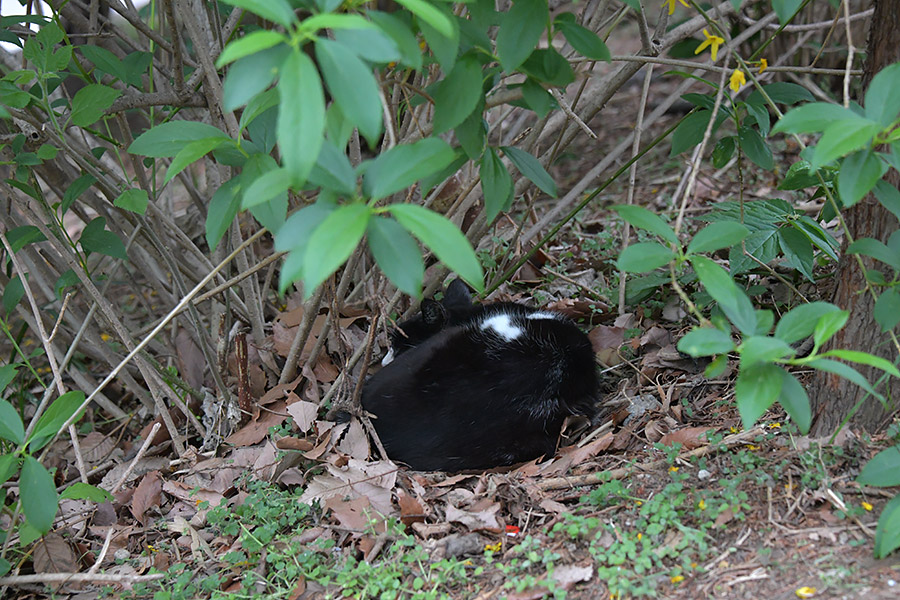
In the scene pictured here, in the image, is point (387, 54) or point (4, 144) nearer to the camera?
point (387, 54)

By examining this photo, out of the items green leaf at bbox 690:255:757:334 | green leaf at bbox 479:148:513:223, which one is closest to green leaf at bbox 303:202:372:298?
green leaf at bbox 479:148:513:223

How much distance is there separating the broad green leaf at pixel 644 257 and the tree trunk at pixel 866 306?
A: 0.62 meters

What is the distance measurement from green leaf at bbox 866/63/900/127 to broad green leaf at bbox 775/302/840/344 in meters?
0.40

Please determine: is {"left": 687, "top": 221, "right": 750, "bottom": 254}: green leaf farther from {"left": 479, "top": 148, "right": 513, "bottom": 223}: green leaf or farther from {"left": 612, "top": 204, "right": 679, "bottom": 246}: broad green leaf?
{"left": 479, "top": 148, "right": 513, "bottom": 223}: green leaf

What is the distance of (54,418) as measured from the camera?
203 cm

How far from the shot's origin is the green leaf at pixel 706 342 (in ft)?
4.92

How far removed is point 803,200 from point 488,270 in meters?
1.70

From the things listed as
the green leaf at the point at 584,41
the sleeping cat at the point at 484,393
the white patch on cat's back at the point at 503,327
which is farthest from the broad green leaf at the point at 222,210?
the white patch on cat's back at the point at 503,327

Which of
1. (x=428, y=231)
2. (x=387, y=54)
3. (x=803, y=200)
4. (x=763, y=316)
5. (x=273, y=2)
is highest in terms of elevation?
(x=273, y=2)

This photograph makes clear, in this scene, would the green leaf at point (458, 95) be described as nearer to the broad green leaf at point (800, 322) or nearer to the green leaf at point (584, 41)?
the green leaf at point (584, 41)

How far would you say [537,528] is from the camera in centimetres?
204

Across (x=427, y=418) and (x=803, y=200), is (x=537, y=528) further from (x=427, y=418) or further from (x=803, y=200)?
(x=803, y=200)

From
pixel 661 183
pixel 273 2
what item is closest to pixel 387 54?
pixel 273 2

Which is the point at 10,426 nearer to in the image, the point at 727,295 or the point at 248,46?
the point at 248,46
